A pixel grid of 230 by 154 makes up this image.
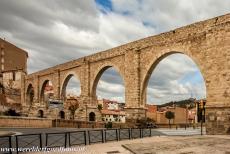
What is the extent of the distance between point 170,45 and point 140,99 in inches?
197

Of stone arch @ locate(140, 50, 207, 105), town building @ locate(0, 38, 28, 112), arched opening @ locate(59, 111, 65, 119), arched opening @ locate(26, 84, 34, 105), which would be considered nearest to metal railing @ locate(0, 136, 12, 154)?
stone arch @ locate(140, 50, 207, 105)

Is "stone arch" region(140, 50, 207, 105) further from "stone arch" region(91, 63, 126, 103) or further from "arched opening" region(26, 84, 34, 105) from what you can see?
"arched opening" region(26, 84, 34, 105)

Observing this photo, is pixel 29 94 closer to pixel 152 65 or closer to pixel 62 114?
pixel 62 114

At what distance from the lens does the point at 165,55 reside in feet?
72.7

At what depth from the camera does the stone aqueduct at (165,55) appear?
1764 cm

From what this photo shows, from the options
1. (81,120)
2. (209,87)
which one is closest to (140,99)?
(209,87)

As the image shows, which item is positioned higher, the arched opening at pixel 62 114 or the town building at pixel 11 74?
the town building at pixel 11 74

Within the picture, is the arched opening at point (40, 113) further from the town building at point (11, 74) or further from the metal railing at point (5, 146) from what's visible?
the metal railing at point (5, 146)

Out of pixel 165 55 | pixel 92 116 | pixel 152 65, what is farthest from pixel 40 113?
pixel 165 55

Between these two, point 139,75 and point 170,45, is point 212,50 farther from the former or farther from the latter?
point 139,75

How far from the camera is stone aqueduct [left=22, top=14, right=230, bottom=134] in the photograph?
17641 millimetres

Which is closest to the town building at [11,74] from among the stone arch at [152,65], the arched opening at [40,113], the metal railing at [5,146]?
the arched opening at [40,113]

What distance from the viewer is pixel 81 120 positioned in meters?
30.7

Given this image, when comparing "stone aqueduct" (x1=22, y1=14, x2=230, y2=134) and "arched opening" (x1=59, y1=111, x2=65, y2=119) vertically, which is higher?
"stone aqueduct" (x1=22, y1=14, x2=230, y2=134)
